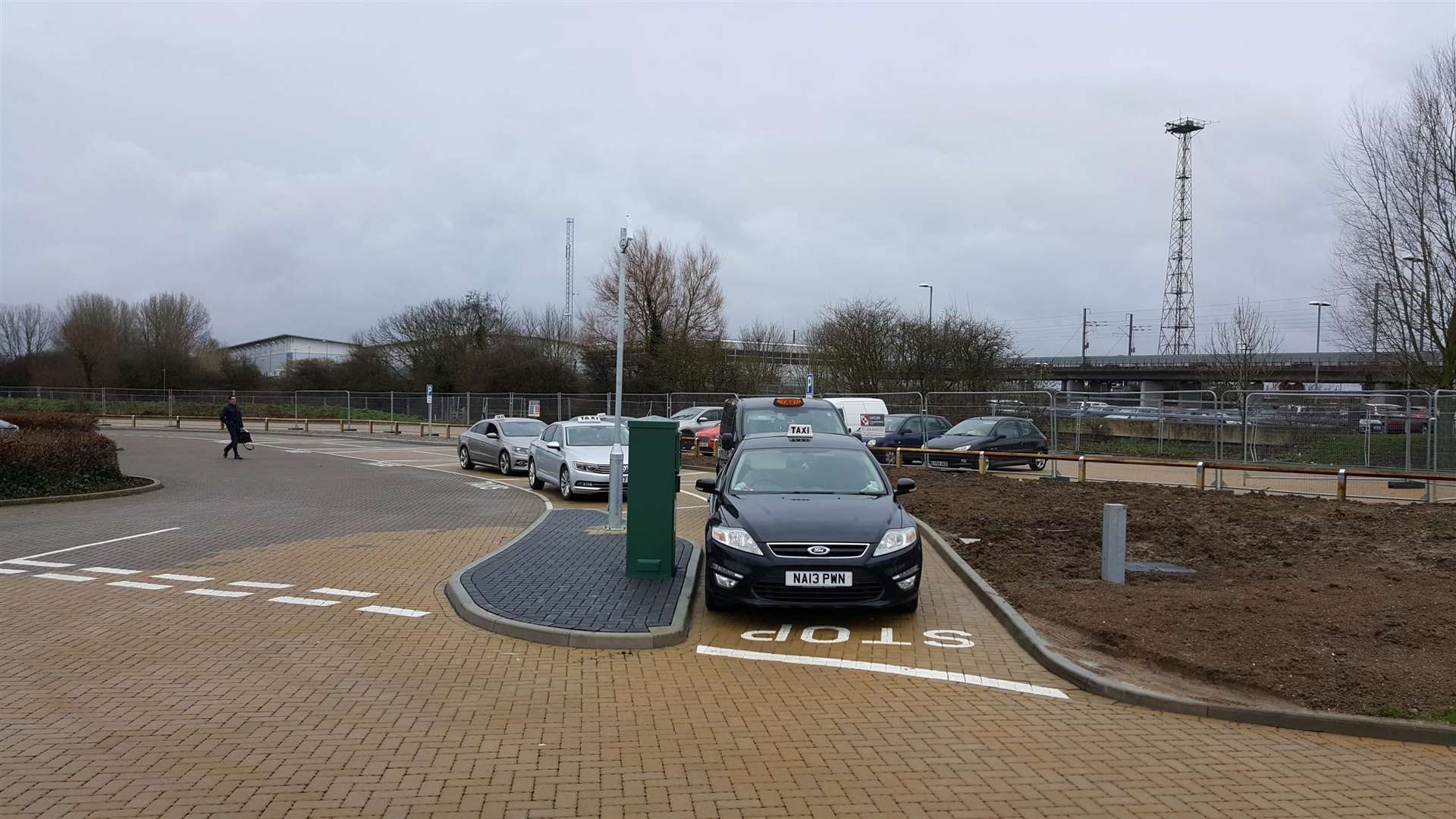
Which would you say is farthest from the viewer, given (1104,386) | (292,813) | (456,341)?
(1104,386)

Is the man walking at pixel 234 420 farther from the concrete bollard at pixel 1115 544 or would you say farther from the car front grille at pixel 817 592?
the concrete bollard at pixel 1115 544

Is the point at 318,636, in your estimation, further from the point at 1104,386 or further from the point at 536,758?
the point at 1104,386

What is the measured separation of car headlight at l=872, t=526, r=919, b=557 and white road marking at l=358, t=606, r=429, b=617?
3744mm

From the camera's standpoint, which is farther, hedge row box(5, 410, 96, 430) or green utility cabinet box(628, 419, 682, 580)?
hedge row box(5, 410, 96, 430)

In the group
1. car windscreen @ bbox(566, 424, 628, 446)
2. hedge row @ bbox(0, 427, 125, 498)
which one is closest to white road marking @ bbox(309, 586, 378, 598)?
car windscreen @ bbox(566, 424, 628, 446)

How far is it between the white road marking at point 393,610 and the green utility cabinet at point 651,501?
2.00 meters

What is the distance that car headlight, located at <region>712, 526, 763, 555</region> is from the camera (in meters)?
7.79

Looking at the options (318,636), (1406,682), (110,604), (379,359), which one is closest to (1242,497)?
(1406,682)

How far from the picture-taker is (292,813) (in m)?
4.18

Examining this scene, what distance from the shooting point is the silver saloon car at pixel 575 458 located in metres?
17.6

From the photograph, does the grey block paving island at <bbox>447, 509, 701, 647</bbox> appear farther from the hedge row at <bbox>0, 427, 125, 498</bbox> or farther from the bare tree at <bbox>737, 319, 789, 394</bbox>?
the bare tree at <bbox>737, 319, 789, 394</bbox>

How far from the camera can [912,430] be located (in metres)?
28.3

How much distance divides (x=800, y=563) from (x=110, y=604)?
5.87 meters

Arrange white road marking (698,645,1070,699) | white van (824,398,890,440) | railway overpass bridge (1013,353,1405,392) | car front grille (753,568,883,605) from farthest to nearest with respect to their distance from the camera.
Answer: railway overpass bridge (1013,353,1405,392) → white van (824,398,890,440) → car front grille (753,568,883,605) → white road marking (698,645,1070,699)
